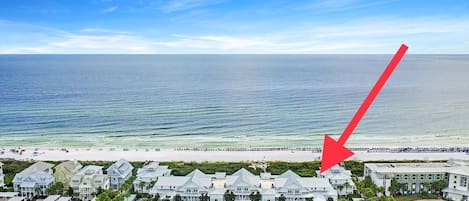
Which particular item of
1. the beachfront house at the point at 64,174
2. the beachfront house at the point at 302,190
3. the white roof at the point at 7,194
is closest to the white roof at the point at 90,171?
→ the beachfront house at the point at 64,174

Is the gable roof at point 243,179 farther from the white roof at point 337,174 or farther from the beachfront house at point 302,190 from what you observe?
the white roof at point 337,174

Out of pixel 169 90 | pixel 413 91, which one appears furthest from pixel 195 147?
pixel 413 91

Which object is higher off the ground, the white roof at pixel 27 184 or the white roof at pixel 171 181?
the white roof at pixel 171 181

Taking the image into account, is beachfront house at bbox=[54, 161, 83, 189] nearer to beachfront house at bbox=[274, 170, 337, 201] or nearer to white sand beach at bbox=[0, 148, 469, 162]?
white sand beach at bbox=[0, 148, 469, 162]

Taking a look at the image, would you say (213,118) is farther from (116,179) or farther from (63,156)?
(116,179)

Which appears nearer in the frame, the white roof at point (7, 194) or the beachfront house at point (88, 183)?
the white roof at point (7, 194)

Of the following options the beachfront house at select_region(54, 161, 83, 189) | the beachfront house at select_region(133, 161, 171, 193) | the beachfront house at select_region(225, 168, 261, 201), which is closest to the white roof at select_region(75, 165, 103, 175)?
the beachfront house at select_region(54, 161, 83, 189)

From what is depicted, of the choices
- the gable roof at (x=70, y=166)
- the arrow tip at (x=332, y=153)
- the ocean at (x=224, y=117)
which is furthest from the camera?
the ocean at (x=224, y=117)

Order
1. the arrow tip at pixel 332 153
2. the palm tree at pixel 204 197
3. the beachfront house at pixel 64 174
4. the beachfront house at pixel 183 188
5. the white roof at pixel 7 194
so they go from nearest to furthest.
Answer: the arrow tip at pixel 332 153 < the white roof at pixel 7 194 < the palm tree at pixel 204 197 < the beachfront house at pixel 183 188 < the beachfront house at pixel 64 174

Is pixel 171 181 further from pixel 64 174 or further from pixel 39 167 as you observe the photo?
pixel 39 167
